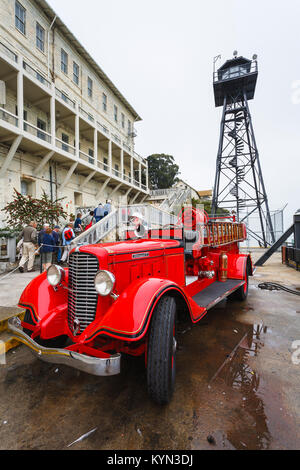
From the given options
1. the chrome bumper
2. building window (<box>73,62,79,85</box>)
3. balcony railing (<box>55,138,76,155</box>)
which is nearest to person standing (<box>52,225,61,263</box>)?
the chrome bumper

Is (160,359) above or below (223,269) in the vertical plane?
below

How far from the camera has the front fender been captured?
174 cm

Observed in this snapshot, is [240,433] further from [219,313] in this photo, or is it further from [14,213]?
[14,213]

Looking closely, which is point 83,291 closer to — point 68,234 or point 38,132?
point 68,234

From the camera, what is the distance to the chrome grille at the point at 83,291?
2135 mm

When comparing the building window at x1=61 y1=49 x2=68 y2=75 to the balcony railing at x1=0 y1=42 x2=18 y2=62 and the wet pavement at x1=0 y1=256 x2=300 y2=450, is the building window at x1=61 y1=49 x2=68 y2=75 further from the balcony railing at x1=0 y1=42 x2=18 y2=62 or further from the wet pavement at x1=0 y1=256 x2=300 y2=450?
the wet pavement at x1=0 y1=256 x2=300 y2=450

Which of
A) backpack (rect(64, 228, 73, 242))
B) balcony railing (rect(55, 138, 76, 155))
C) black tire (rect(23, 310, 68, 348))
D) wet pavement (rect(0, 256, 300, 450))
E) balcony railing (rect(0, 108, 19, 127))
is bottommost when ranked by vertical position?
wet pavement (rect(0, 256, 300, 450))

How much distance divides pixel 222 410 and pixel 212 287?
2221 millimetres

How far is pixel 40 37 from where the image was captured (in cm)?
1225

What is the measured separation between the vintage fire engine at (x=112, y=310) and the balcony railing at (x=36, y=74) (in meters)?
12.3

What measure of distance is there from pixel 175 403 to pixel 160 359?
19.3 inches

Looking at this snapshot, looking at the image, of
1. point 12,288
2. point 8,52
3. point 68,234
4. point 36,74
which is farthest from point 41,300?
point 36,74
